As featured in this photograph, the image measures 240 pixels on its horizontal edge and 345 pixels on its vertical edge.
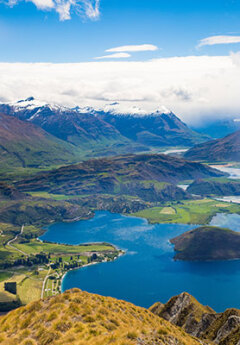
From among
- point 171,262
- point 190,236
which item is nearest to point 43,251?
point 171,262

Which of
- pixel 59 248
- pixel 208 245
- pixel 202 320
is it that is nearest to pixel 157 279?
pixel 208 245

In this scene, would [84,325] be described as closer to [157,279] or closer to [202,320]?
[202,320]

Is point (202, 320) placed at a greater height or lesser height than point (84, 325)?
lesser

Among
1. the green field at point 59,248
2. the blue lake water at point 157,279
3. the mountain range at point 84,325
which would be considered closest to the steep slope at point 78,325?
the mountain range at point 84,325

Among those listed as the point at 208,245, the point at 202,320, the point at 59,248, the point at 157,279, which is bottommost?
the point at 157,279

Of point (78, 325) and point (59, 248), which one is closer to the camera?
point (78, 325)

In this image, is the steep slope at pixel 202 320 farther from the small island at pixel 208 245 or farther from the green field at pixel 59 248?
the green field at pixel 59 248

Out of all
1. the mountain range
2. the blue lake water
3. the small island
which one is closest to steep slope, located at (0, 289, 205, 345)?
the mountain range
